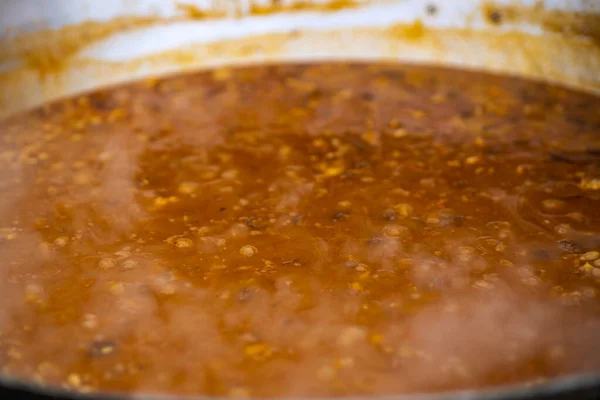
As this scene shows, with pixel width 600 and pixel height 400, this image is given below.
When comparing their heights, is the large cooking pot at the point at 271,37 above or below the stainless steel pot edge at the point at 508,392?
above

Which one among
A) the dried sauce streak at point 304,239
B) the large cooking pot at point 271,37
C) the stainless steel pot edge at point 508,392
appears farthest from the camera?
the large cooking pot at point 271,37

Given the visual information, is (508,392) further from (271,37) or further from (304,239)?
(271,37)

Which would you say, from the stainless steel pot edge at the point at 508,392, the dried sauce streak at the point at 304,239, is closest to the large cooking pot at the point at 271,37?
the dried sauce streak at the point at 304,239

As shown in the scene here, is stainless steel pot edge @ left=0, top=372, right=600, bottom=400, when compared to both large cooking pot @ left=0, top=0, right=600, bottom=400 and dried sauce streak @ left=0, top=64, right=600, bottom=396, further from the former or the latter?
large cooking pot @ left=0, top=0, right=600, bottom=400

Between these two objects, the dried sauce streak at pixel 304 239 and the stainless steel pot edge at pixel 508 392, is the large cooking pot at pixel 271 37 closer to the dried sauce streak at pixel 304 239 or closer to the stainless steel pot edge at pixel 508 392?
the dried sauce streak at pixel 304 239

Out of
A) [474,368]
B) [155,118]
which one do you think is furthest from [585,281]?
[155,118]

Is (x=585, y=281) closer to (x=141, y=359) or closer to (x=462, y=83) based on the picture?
(x=141, y=359)

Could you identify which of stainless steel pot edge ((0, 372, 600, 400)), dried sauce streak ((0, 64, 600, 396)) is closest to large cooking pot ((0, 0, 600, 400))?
dried sauce streak ((0, 64, 600, 396))
